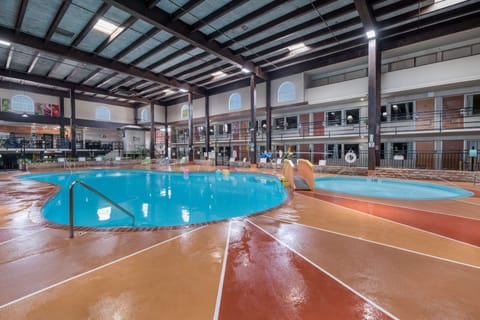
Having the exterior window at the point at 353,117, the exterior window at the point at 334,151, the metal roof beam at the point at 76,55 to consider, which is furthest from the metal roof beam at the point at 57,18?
the exterior window at the point at 334,151

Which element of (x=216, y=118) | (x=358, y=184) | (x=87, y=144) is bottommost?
(x=358, y=184)

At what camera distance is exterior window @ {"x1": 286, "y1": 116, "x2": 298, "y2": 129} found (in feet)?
49.2

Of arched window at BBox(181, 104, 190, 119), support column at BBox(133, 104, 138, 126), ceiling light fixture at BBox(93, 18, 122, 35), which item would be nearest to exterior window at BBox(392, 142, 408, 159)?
ceiling light fixture at BBox(93, 18, 122, 35)

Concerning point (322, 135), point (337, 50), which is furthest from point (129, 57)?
point (322, 135)

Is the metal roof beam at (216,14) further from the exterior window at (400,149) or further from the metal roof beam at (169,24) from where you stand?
the exterior window at (400,149)

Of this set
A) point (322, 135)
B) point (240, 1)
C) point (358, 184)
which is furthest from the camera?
point (322, 135)

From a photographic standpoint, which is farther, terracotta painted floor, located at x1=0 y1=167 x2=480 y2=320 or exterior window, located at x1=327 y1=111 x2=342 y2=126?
exterior window, located at x1=327 y1=111 x2=342 y2=126

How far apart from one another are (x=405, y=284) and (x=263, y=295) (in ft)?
3.88

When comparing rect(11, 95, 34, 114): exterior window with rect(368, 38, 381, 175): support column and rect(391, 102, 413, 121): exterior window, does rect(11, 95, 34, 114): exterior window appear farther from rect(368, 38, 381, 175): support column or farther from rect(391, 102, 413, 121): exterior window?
rect(391, 102, 413, 121): exterior window

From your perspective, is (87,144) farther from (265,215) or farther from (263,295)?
(263,295)

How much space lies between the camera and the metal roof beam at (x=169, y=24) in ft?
22.8

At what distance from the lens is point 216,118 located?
18.2m

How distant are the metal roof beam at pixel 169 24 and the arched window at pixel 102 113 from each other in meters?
14.5

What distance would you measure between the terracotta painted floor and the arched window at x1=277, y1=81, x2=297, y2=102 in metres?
10.9
